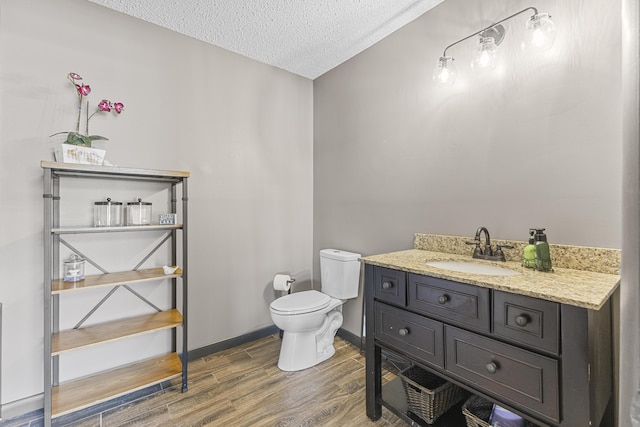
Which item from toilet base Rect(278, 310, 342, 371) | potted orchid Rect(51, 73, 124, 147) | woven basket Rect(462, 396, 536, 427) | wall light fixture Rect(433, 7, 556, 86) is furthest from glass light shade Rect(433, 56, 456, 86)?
potted orchid Rect(51, 73, 124, 147)

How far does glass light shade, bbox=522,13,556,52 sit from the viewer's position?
132 cm

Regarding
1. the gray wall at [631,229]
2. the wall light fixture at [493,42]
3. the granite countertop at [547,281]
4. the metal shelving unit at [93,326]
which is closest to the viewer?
the gray wall at [631,229]

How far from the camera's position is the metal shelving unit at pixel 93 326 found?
1.44 meters

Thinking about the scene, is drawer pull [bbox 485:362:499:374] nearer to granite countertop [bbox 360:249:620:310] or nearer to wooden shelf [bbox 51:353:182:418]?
granite countertop [bbox 360:249:620:310]

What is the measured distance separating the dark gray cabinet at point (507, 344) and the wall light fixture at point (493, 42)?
1221 millimetres

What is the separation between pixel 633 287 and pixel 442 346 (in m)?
0.80

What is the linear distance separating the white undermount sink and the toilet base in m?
1.09

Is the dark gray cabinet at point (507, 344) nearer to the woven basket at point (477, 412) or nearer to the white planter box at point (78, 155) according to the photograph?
the woven basket at point (477, 412)

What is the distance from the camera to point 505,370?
107 centimetres

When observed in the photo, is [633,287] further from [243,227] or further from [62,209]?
[62,209]

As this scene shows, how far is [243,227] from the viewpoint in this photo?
246 cm

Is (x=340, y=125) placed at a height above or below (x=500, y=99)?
above

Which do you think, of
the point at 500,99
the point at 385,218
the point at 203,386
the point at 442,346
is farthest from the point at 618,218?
the point at 203,386

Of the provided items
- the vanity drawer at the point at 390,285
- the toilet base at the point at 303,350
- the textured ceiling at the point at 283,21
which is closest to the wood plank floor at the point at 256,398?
the toilet base at the point at 303,350
